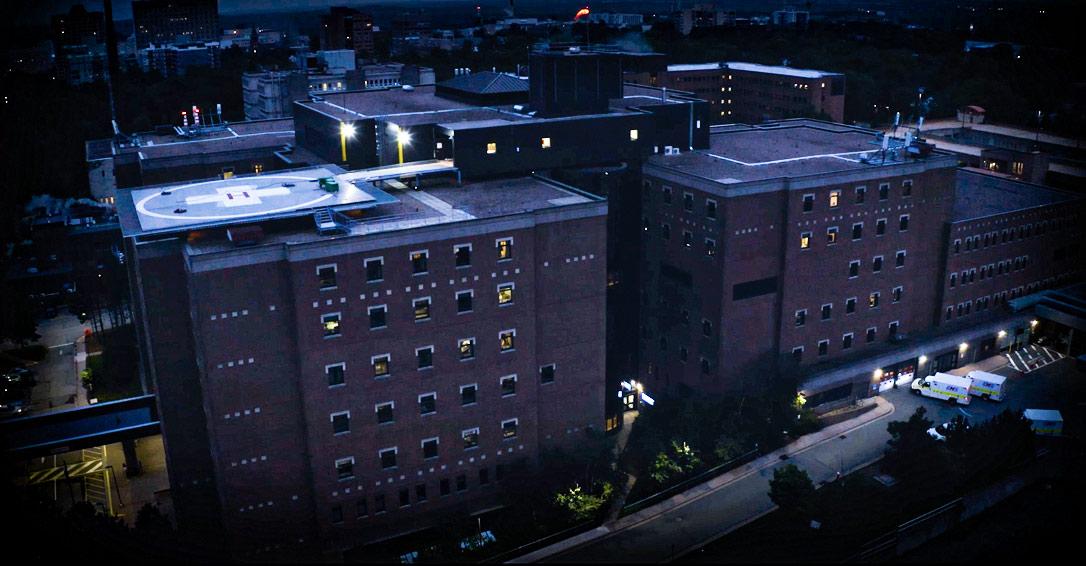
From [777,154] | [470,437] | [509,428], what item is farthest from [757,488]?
[777,154]

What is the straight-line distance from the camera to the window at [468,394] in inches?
1761

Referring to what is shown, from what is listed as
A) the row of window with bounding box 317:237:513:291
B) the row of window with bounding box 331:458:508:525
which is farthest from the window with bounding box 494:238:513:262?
the row of window with bounding box 331:458:508:525

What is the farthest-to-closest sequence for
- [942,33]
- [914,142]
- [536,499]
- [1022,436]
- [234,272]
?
1. [942,33]
2. [914,142]
3. [1022,436]
4. [536,499]
5. [234,272]

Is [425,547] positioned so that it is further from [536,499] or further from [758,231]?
[758,231]

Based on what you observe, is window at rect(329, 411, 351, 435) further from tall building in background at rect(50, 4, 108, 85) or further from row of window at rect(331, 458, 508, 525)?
tall building in background at rect(50, 4, 108, 85)

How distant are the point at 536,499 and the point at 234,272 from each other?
20.2 meters

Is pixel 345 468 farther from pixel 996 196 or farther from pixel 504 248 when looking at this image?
pixel 996 196

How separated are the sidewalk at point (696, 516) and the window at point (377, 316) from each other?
13.9m

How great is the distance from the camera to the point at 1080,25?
9500 centimetres

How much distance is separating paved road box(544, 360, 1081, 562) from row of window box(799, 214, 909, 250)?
39.8ft

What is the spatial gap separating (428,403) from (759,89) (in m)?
111

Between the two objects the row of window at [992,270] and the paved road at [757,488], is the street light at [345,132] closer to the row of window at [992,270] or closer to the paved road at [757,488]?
the paved road at [757,488]

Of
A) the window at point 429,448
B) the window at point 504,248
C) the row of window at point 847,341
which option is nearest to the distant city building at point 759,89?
the row of window at point 847,341

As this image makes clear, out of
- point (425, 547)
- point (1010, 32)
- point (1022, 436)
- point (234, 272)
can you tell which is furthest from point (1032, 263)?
point (1010, 32)
